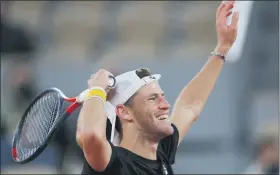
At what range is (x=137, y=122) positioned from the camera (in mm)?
4098

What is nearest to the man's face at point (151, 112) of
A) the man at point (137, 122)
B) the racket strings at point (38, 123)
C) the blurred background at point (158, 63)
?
the man at point (137, 122)

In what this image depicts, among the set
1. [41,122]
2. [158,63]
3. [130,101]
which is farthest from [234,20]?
[158,63]

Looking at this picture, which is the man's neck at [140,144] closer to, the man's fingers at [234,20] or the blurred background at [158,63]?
the man's fingers at [234,20]

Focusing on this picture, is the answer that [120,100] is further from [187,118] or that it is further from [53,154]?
[53,154]

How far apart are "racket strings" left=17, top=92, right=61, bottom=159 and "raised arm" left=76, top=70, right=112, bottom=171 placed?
406 millimetres

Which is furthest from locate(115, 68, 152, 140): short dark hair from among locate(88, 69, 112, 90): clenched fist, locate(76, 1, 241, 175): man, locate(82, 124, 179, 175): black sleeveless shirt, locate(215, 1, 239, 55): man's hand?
locate(215, 1, 239, 55): man's hand

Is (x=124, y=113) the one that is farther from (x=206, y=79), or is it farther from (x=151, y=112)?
(x=206, y=79)

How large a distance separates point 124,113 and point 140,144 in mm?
184

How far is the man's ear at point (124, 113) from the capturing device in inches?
162

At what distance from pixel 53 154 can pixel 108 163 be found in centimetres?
353

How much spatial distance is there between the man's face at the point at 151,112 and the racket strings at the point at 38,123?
16.1 inches

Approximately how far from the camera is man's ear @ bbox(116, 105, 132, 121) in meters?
4.12

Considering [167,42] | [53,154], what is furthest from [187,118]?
[167,42]

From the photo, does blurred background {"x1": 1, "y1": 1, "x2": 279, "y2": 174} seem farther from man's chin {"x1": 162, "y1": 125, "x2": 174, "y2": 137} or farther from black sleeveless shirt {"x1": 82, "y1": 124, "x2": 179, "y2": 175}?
man's chin {"x1": 162, "y1": 125, "x2": 174, "y2": 137}
